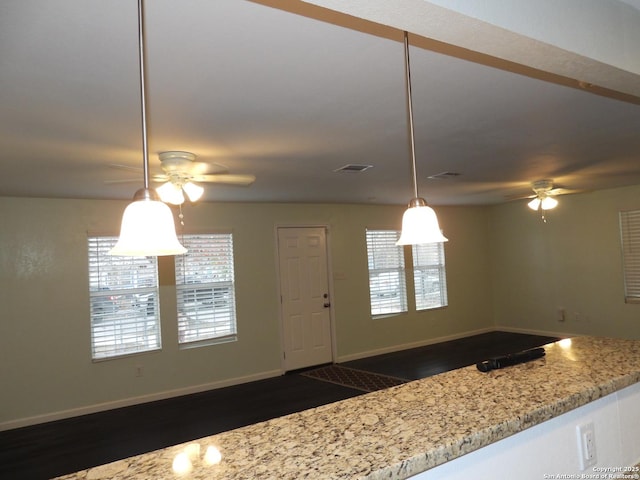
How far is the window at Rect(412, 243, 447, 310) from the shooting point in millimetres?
7828

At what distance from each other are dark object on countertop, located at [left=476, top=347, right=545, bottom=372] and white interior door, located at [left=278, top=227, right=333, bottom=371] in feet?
16.4

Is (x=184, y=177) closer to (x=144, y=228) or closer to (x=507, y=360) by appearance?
(x=144, y=228)

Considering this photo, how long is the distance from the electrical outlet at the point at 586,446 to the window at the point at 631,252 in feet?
21.2

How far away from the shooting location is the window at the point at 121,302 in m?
5.18

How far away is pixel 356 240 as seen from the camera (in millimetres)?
7188

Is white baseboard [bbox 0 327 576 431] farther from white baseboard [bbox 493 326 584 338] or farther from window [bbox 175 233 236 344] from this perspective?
window [bbox 175 233 236 344]

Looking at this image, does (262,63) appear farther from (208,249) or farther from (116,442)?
(208,249)

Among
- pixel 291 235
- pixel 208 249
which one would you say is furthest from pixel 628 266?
pixel 208 249

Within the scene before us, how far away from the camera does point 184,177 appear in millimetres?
3391

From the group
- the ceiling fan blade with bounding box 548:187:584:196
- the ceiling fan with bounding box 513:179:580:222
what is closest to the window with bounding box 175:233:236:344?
the ceiling fan with bounding box 513:179:580:222

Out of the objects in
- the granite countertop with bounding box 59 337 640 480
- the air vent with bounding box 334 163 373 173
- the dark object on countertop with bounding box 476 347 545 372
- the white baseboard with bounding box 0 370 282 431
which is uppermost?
the air vent with bounding box 334 163 373 173

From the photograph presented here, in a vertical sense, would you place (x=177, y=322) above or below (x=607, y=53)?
below

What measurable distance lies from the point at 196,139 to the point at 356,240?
4447 mm

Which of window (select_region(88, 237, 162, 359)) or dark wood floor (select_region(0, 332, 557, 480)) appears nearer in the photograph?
dark wood floor (select_region(0, 332, 557, 480))
